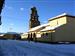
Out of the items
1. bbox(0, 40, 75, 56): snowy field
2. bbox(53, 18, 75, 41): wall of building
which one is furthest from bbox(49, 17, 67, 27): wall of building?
bbox(0, 40, 75, 56): snowy field

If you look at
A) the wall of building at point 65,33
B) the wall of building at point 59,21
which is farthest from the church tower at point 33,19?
the wall of building at point 65,33

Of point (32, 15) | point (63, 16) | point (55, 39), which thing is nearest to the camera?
point (55, 39)

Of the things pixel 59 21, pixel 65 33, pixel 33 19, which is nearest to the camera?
pixel 65 33

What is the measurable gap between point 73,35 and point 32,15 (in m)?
38.0

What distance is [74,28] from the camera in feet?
126

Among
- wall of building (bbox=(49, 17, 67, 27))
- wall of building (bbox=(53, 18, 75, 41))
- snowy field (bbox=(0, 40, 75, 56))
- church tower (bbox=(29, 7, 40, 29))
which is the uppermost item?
church tower (bbox=(29, 7, 40, 29))

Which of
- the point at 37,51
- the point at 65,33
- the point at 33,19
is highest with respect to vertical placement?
the point at 33,19

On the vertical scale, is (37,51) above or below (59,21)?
below

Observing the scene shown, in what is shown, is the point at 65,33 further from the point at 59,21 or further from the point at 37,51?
the point at 37,51

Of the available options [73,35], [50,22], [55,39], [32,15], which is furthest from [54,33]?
[32,15]

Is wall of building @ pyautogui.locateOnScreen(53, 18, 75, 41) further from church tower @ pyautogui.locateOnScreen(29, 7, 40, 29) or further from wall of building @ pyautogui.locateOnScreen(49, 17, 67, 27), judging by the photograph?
church tower @ pyautogui.locateOnScreen(29, 7, 40, 29)

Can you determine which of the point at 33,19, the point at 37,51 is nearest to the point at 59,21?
the point at 33,19

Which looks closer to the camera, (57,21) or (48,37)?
(48,37)

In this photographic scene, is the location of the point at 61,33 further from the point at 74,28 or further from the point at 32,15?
the point at 32,15
